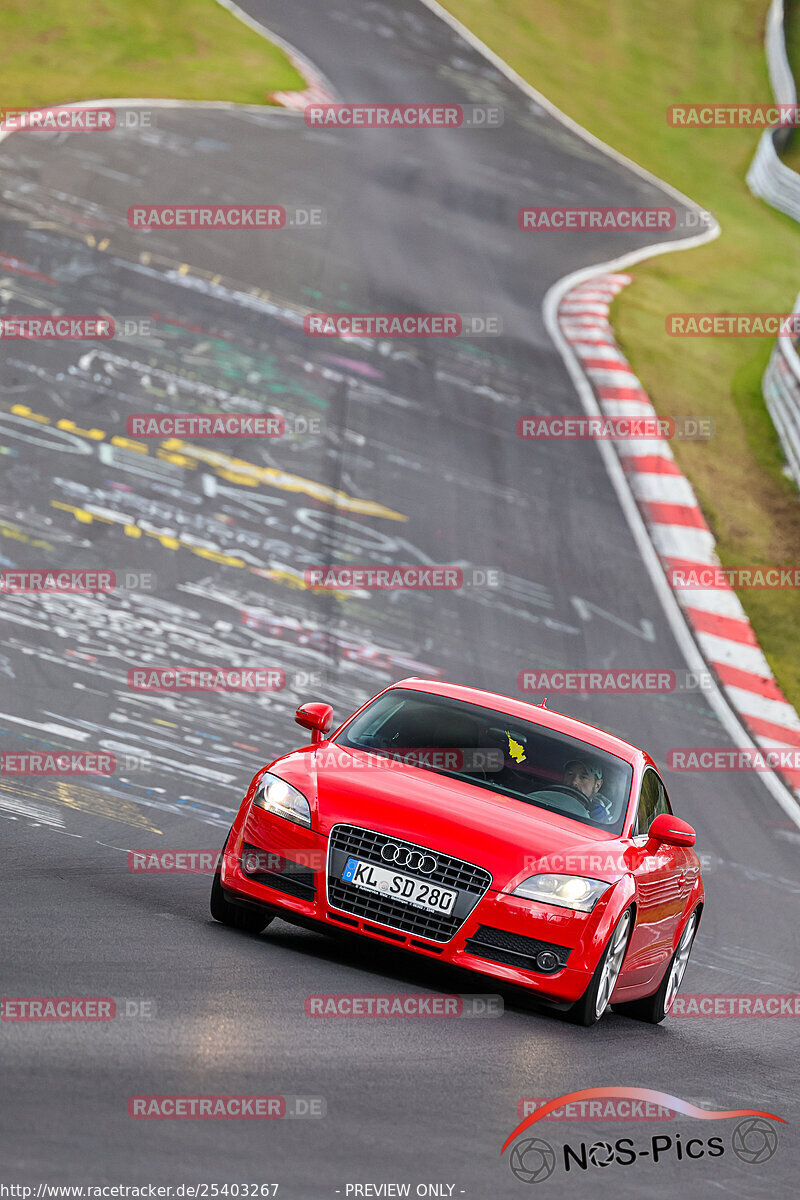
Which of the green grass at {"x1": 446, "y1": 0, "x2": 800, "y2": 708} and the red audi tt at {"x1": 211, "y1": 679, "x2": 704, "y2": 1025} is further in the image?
the green grass at {"x1": 446, "y1": 0, "x2": 800, "y2": 708}

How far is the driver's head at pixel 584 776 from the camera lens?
310 inches

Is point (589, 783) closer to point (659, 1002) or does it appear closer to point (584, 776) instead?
point (584, 776)

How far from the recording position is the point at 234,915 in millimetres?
7527

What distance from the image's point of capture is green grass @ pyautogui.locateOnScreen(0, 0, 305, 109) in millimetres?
27672

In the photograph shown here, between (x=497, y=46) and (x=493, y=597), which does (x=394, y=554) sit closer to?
(x=493, y=597)

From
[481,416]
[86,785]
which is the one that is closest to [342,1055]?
[86,785]
